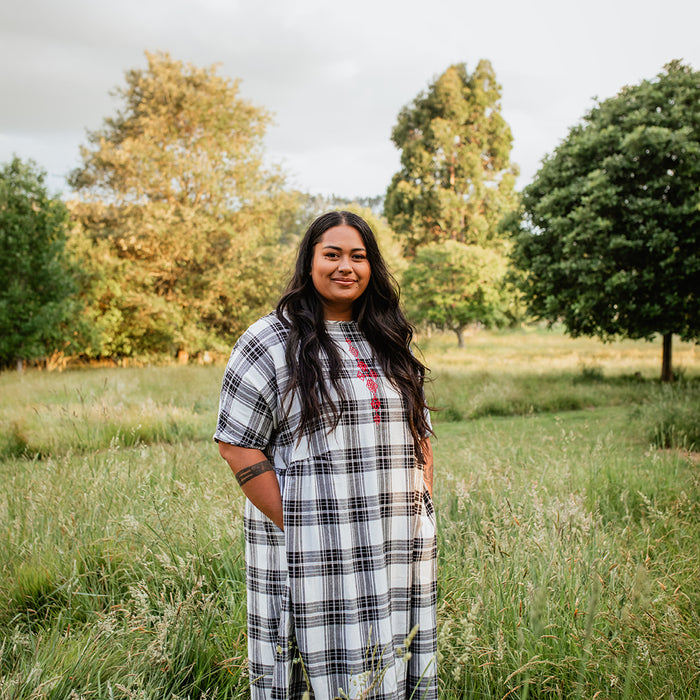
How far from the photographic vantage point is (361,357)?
2021 millimetres

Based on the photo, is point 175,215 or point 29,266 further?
point 175,215

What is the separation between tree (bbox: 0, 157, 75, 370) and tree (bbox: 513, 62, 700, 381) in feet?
43.9

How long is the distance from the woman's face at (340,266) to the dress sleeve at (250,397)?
30cm

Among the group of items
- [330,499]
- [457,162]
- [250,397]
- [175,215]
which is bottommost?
[330,499]

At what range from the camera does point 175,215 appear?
18.9 m

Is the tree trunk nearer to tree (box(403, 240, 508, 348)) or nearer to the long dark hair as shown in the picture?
the long dark hair

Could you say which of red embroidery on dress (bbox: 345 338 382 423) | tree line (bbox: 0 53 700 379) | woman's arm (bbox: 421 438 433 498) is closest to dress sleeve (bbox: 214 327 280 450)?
red embroidery on dress (bbox: 345 338 382 423)

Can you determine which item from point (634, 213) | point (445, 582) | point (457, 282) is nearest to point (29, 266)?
point (634, 213)

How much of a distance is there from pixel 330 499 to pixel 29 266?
16654mm

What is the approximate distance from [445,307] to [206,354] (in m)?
10.9

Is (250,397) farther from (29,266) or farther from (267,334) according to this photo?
(29,266)

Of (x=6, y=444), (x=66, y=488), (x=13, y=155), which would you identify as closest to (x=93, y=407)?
(x=6, y=444)

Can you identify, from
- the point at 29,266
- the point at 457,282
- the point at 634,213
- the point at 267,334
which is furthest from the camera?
the point at 457,282

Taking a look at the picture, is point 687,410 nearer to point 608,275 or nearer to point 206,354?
point 608,275
